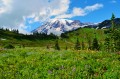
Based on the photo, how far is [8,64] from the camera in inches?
720

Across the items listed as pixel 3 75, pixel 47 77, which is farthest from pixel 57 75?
pixel 3 75

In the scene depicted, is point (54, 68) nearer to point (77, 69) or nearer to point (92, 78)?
point (77, 69)

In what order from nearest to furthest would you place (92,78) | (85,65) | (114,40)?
(92,78)
(85,65)
(114,40)

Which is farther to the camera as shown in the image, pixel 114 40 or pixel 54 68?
pixel 114 40

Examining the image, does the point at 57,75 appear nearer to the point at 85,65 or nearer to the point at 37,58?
the point at 85,65

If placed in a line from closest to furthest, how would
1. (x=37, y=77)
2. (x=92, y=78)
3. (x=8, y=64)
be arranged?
(x=92, y=78)
(x=37, y=77)
(x=8, y=64)

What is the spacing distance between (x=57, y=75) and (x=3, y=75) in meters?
3.17

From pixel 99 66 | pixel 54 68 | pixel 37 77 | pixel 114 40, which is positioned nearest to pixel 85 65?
pixel 99 66

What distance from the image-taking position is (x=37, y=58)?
1947 cm

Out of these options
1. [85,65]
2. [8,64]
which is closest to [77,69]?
[85,65]

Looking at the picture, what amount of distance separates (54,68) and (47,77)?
1.96 meters

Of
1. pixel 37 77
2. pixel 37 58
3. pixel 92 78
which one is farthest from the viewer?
pixel 37 58

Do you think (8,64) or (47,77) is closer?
(47,77)

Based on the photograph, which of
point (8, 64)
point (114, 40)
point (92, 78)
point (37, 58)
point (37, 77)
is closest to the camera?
point (92, 78)
